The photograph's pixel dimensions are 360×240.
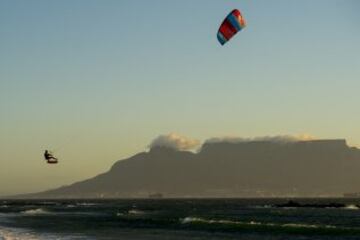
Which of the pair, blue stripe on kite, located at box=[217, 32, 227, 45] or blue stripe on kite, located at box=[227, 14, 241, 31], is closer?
blue stripe on kite, located at box=[227, 14, 241, 31]

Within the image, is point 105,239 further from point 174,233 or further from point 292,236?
point 292,236

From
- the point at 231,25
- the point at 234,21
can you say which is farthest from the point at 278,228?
the point at 234,21

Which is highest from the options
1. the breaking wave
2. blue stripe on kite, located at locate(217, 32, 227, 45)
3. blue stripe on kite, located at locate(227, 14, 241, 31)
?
blue stripe on kite, located at locate(227, 14, 241, 31)

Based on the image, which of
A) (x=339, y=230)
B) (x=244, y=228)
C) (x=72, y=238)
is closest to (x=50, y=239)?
(x=72, y=238)

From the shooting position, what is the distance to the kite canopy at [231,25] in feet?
174

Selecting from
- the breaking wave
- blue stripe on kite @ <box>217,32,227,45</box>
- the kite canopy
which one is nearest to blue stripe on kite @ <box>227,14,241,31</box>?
the kite canopy

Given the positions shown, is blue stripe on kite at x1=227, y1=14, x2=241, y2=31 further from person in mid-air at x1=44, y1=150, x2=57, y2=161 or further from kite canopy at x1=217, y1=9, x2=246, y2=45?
person in mid-air at x1=44, y1=150, x2=57, y2=161

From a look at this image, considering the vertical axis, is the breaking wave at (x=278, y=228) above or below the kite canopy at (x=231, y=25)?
below

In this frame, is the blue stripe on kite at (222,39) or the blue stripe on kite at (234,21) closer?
the blue stripe on kite at (234,21)

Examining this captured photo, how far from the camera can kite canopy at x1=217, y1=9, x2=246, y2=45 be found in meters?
52.9

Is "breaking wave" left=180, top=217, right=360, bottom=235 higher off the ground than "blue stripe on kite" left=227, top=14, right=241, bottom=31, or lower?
lower

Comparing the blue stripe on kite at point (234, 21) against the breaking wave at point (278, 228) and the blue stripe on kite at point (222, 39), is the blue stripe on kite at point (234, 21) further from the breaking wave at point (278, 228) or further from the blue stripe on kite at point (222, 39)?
the breaking wave at point (278, 228)

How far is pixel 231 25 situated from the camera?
176ft

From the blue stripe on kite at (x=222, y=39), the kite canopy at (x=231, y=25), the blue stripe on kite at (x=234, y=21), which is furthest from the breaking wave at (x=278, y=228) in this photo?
the blue stripe on kite at (x=234, y=21)
